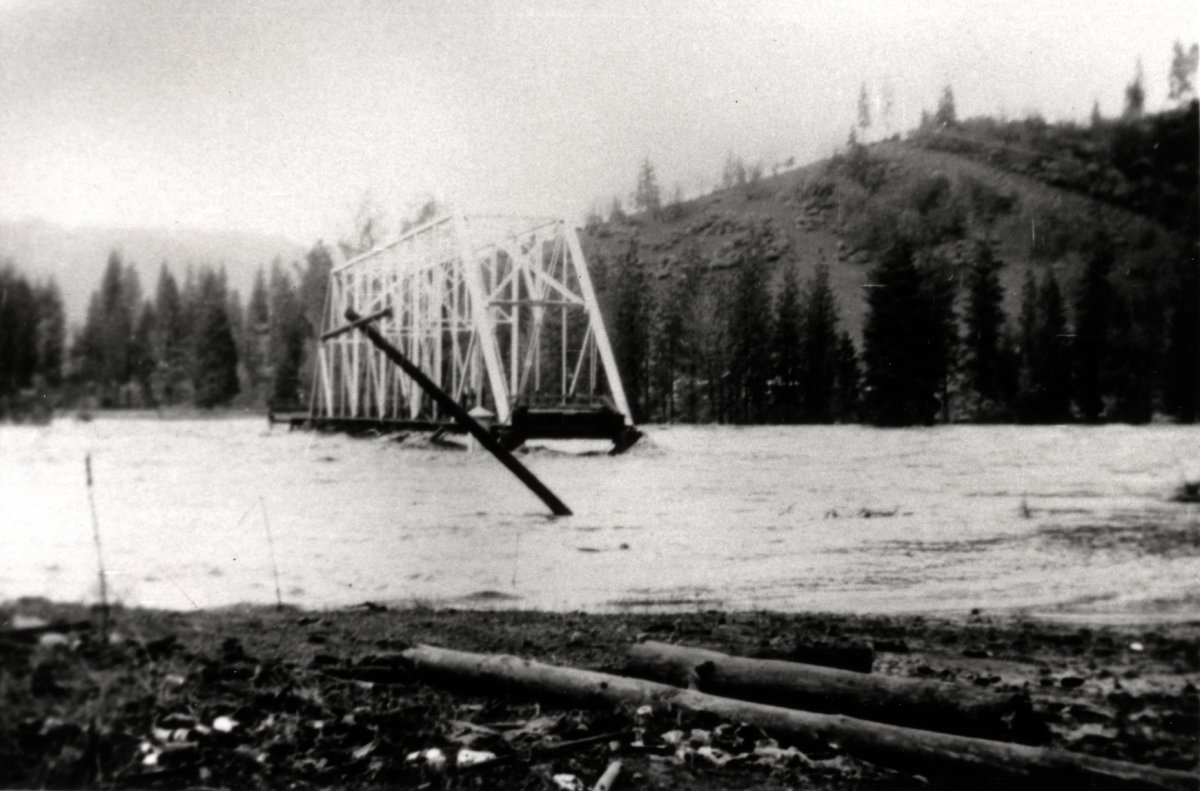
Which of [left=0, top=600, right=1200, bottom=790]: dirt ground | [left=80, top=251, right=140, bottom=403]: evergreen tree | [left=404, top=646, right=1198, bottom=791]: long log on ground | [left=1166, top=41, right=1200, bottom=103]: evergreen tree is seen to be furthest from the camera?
[left=1166, top=41, right=1200, bottom=103]: evergreen tree

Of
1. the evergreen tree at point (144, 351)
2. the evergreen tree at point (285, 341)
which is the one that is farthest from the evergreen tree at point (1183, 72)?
the evergreen tree at point (144, 351)

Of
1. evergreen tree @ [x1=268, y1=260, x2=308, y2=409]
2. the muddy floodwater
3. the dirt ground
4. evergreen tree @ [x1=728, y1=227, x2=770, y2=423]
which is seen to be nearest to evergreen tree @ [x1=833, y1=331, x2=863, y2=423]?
the muddy floodwater

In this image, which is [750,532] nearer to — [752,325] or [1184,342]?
[752,325]

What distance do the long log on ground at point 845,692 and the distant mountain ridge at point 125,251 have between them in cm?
407

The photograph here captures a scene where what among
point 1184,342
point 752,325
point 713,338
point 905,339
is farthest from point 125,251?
point 1184,342

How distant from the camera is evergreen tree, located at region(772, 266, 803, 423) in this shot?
7.54 m

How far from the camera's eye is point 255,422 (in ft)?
28.4

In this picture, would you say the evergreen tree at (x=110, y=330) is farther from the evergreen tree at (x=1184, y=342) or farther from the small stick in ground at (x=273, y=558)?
the evergreen tree at (x=1184, y=342)

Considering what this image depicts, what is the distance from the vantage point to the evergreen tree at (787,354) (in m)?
7.54

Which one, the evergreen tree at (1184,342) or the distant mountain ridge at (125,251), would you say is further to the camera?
the evergreen tree at (1184,342)

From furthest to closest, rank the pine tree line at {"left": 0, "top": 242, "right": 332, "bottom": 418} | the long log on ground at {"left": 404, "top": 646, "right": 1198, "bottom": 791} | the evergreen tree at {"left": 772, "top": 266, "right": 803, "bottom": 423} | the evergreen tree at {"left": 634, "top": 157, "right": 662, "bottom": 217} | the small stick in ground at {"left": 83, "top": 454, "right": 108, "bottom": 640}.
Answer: the evergreen tree at {"left": 772, "top": 266, "right": 803, "bottom": 423} < the evergreen tree at {"left": 634, "top": 157, "right": 662, "bottom": 217} < the pine tree line at {"left": 0, "top": 242, "right": 332, "bottom": 418} < the small stick in ground at {"left": 83, "top": 454, "right": 108, "bottom": 640} < the long log on ground at {"left": 404, "top": 646, "right": 1198, "bottom": 791}

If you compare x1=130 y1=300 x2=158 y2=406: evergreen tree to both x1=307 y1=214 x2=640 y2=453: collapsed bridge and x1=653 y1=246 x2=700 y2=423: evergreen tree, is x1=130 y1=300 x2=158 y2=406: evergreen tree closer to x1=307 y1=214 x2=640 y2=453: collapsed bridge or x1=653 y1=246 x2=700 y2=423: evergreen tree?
x1=307 y1=214 x2=640 y2=453: collapsed bridge

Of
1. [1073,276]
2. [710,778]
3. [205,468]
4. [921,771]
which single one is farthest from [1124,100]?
[205,468]

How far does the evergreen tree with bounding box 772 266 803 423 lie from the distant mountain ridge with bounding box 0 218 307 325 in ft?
12.5
